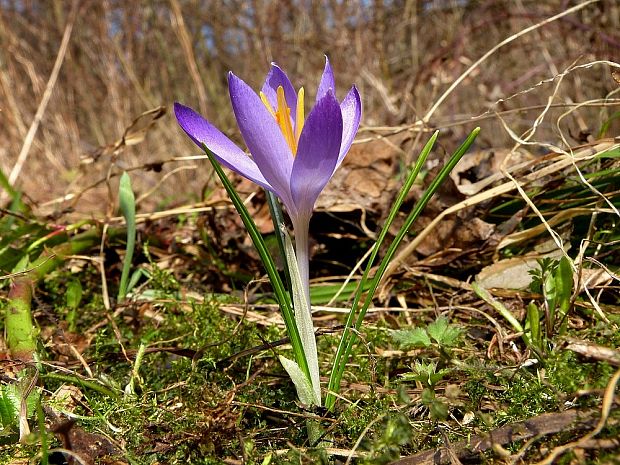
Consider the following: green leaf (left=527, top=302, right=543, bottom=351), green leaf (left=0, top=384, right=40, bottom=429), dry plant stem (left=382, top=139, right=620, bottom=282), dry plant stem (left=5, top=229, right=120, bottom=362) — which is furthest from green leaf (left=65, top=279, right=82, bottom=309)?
green leaf (left=527, top=302, right=543, bottom=351)

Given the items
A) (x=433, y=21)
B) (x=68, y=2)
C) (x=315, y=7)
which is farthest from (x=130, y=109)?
(x=433, y=21)

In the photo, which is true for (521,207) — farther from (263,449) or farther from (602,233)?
(263,449)

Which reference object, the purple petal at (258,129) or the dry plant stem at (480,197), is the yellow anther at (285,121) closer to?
the purple petal at (258,129)

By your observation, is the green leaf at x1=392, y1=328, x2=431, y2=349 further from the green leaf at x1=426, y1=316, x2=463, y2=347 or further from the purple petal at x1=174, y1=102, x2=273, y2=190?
the purple petal at x1=174, y1=102, x2=273, y2=190

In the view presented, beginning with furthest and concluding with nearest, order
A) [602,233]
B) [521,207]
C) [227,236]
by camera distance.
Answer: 1. [227,236]
2. [521,207]
3. [602,233]

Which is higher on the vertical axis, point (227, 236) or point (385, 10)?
point (385, 10)
